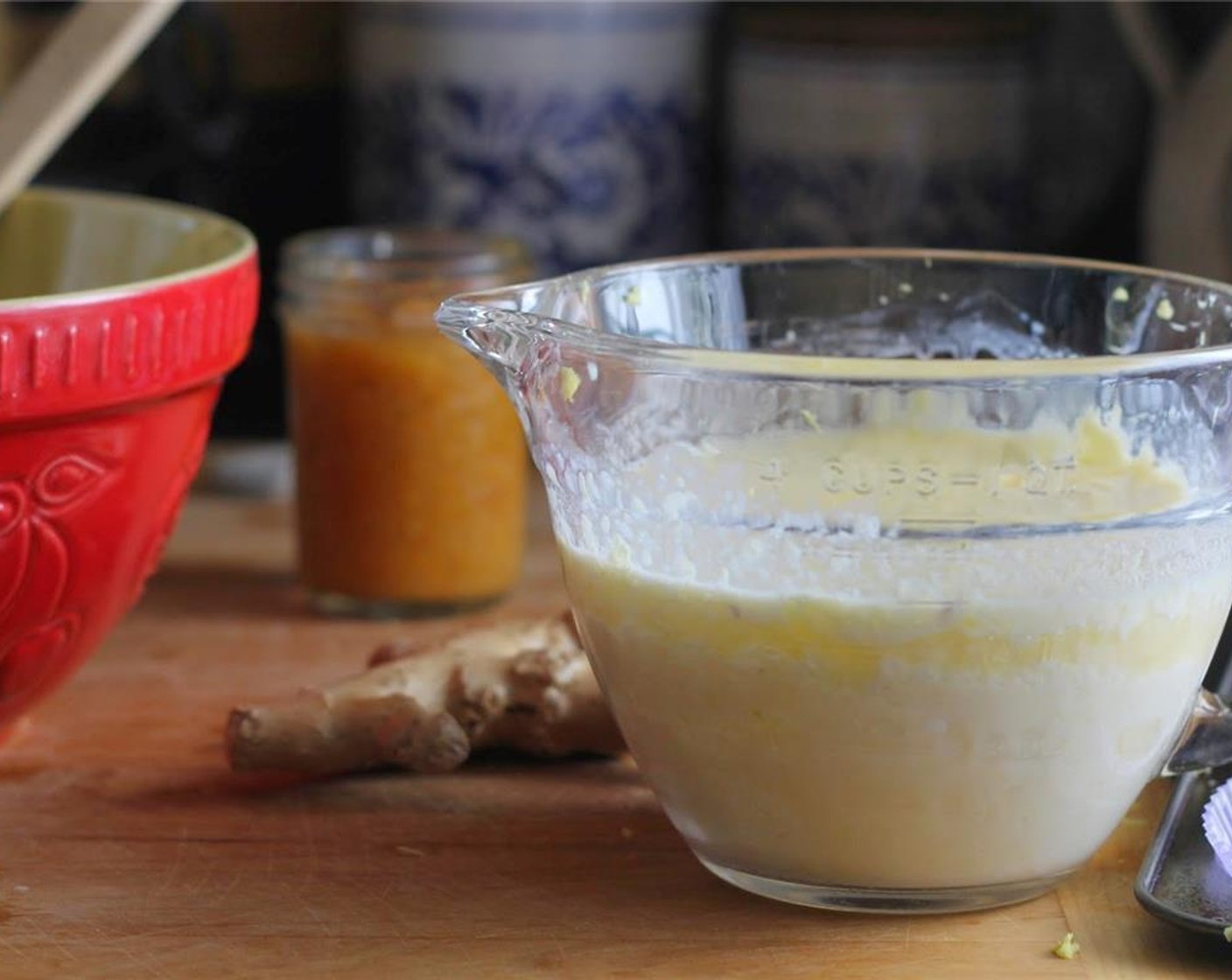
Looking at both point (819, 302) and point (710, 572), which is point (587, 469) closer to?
point (710, 572)

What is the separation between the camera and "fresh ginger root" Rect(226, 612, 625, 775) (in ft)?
2.59

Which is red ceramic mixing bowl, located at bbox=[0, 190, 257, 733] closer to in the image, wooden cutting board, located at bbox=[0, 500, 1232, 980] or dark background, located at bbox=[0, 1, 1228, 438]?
wooden cutting board, located at bbox=[0, 500, 1232, 980]

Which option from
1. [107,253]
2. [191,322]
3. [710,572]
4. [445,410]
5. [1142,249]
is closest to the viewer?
[710,572]

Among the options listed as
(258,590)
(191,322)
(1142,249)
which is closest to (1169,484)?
(191,322)

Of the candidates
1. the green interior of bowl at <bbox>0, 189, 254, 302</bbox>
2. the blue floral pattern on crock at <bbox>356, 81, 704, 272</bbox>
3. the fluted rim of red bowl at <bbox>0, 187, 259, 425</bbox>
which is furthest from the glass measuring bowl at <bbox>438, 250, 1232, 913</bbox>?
the blue floral pattern on crock at <bbox>356, 81, 704, 272</bbox>

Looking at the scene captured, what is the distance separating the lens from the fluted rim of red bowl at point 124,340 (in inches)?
27.7

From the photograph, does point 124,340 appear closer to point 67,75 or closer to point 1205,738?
point 67,75

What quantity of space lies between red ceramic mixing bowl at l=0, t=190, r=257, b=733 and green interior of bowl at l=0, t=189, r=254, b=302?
57mm

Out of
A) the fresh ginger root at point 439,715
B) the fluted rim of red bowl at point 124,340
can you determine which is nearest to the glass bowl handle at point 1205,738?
the fresh ginger root at point 439,715

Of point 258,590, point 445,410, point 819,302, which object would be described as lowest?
point 258,590

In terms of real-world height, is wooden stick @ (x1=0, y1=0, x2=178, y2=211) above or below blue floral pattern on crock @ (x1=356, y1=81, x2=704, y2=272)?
above

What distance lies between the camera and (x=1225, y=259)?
44.8 inches

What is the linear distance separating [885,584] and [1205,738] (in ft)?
0.55

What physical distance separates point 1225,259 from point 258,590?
1.89 feet
